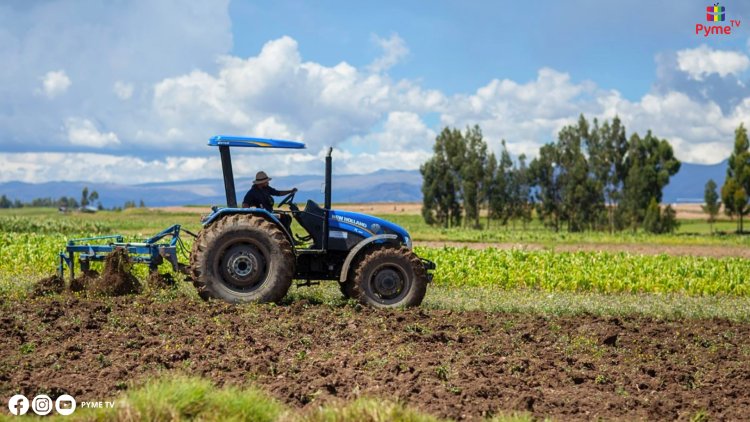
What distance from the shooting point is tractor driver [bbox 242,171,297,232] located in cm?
1243

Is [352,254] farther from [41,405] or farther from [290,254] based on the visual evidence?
[41,405]

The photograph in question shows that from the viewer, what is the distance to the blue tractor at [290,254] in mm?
12047

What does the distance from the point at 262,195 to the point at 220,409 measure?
6.42m

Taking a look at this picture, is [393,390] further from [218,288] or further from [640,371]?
[218,288]

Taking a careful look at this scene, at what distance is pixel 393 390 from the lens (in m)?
7.45

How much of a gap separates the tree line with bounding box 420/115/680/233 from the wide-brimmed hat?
54.8 metres

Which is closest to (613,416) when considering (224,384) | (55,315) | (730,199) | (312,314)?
(224,384)

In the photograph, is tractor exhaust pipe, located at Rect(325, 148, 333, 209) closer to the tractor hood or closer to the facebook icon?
the tractor hood

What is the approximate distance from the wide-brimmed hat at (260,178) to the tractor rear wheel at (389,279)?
2.02 meters

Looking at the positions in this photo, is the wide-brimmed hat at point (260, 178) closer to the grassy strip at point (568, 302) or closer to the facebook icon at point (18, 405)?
the grassy strip at point (568, 302)

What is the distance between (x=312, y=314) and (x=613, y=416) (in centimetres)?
519

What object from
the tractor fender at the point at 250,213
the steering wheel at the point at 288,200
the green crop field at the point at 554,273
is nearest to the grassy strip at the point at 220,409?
the tractor fender at the point at 250,213

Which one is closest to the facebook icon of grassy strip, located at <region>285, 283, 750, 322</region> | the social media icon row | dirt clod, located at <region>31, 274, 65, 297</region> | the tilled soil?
the social media icon row

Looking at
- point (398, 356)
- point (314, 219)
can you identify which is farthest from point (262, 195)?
point (398, 356)
